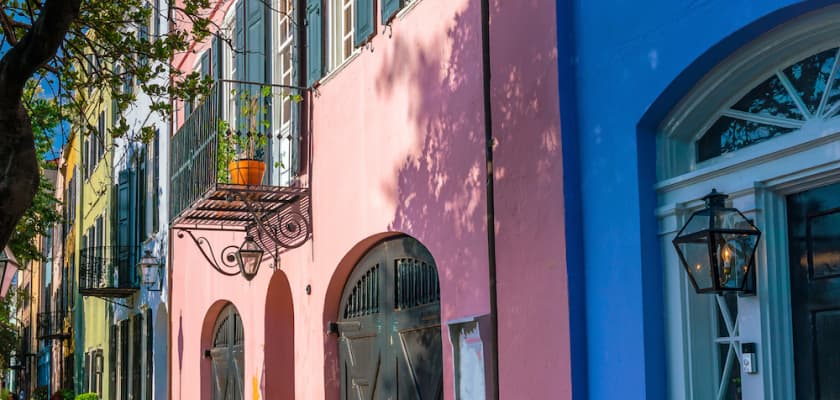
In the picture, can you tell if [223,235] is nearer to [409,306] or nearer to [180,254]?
[180,254]

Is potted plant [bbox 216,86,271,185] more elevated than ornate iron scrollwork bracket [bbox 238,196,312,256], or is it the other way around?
potted plant [bbox 216,86,271,185]

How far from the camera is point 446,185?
9180 mm

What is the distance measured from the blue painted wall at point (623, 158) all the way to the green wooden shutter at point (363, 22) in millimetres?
3598

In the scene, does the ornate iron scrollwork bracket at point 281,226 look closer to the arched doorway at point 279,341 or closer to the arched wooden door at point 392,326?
the arched doorway at point 279,341

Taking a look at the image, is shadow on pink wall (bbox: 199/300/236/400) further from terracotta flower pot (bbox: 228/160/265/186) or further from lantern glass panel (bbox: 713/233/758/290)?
lantern glass panel (bbox: 713/233/758/290)

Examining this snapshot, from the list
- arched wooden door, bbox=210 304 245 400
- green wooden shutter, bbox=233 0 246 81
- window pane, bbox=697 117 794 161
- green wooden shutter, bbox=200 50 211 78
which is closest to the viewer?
window pane, bbox=697 117 794 161

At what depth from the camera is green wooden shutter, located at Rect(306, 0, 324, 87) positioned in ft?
40.0

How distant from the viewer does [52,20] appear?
7.32 m

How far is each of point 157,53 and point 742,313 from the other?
23.0 feet

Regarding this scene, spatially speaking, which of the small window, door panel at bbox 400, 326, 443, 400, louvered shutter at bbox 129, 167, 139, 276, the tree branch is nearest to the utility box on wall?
door panel at bbox 400, 326, 443, 400

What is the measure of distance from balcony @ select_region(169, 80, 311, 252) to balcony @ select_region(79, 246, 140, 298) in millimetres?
9637

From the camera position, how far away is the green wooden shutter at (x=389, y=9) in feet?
33.7

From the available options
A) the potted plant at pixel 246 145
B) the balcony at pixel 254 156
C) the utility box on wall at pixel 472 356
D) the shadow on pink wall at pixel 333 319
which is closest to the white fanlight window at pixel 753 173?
the utility box on wall at pixel 472 356

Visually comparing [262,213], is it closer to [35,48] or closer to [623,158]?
[35,48]
